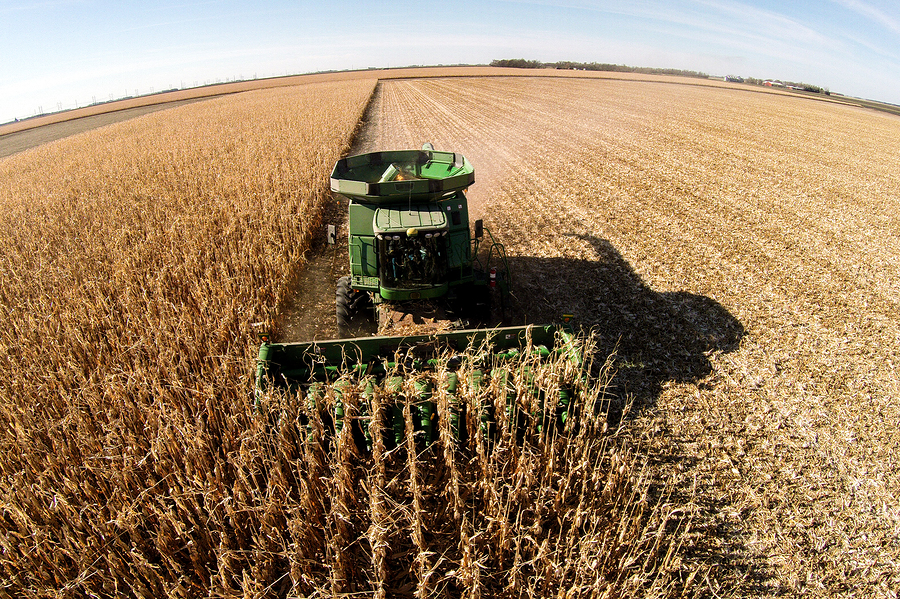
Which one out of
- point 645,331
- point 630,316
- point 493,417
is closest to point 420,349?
point 493,417

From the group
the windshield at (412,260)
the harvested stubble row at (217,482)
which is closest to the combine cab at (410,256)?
the windshield at (412,260)

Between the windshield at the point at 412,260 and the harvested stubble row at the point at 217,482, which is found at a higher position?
the windshield at the point at 412,260

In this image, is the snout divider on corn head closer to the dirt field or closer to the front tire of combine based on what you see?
the dirt field

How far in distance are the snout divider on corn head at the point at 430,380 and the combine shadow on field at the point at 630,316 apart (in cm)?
151

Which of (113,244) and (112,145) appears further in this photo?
(112,145)

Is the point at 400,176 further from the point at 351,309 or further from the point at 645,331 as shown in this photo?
the point at 645,331

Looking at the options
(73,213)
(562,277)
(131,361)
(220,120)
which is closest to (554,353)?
(562,277)

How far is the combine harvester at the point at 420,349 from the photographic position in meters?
4.32

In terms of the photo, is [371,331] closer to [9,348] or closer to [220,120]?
[9,348]

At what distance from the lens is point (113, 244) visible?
9312 millimetres

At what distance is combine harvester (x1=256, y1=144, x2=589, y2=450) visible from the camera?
4.32m

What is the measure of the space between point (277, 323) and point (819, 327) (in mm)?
9142

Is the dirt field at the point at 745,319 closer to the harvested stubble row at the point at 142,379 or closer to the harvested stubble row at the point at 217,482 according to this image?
→ the harvested stubble row at the point at 217,482

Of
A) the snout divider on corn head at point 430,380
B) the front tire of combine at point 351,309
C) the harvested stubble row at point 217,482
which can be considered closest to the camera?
the harvested stubble row at point 217,482
